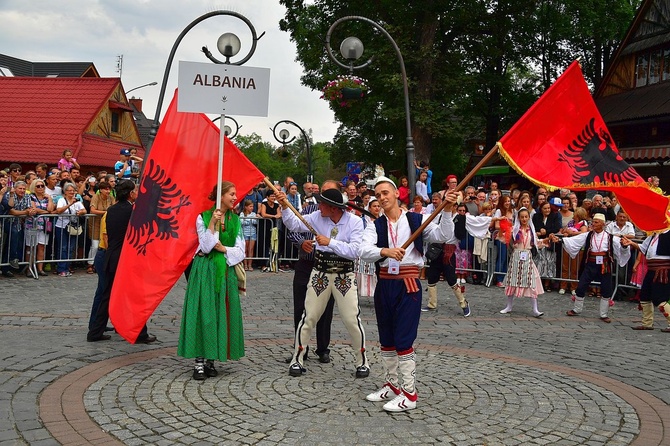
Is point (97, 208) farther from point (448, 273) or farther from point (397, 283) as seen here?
point (397, 283)

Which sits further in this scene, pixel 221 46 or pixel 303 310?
pixel 221 46

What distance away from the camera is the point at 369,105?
3034 centimetres

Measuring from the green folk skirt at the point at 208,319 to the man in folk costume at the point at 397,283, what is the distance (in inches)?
61.6

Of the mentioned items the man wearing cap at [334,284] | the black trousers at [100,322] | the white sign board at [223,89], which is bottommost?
the black trousers at [100,322]

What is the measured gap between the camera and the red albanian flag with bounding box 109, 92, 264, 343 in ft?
24.4

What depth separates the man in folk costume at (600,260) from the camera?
11.9 meters

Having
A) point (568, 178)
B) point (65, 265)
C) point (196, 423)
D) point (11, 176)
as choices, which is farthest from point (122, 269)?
point (11, 176)

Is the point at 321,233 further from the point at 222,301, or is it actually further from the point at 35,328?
the point at 35,328

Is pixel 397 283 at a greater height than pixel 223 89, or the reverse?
pixel 223 89

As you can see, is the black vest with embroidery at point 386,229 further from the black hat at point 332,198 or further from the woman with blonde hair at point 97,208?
the woman with blonde hair at point 97,208

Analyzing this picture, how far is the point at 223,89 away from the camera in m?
7.50

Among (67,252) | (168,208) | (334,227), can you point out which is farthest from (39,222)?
(334,227)

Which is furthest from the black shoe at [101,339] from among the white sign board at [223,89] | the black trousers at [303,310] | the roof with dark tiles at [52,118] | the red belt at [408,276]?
the roof with dark tiles at [52,118]

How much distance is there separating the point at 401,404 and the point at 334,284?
172cm
